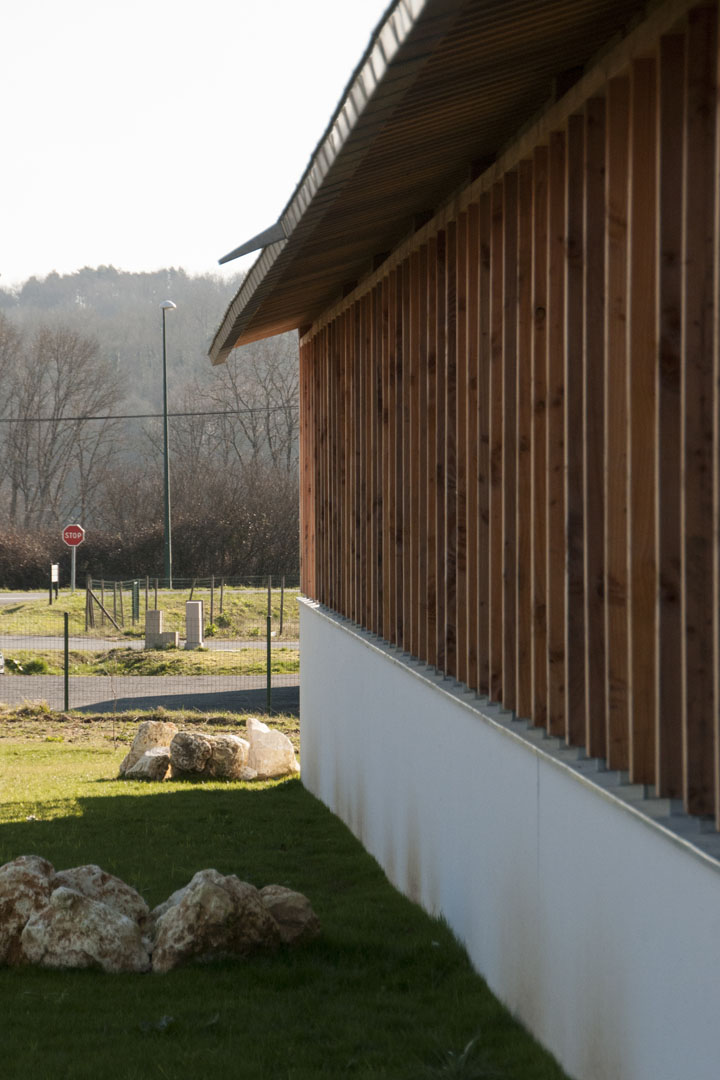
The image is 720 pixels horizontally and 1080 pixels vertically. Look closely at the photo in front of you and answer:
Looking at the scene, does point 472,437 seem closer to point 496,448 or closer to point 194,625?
point 496,448

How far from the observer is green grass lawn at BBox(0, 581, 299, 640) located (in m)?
29.9

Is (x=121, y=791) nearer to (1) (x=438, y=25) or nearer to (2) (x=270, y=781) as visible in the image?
(2) (x=270, y=781)

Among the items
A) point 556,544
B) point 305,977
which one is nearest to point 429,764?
point 305,977

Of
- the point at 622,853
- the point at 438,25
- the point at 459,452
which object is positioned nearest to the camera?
the point at 438,25

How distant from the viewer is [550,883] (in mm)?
4305

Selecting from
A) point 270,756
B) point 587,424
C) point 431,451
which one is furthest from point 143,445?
point 587,424

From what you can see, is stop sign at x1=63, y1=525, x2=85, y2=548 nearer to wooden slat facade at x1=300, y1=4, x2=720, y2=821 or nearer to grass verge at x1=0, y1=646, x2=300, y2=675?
grass verge at x1=0, y1=646, x2=300, y2=675

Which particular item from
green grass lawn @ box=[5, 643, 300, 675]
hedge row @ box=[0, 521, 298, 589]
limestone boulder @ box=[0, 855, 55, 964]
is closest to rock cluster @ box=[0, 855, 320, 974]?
limestone boulder @ box=[0, 855, 55, 964]

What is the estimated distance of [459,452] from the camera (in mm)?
5926

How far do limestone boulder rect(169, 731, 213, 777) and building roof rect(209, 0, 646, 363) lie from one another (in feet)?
20.8

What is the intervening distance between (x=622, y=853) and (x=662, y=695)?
501mm

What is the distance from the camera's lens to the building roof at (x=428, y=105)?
11.3ft

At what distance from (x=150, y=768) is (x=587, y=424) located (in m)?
9.53

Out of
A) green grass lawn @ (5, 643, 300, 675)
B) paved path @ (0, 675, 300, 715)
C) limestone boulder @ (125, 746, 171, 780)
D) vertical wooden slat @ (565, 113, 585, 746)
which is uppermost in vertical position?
vertical wooden slat @ (565, 113, 585, 746)
